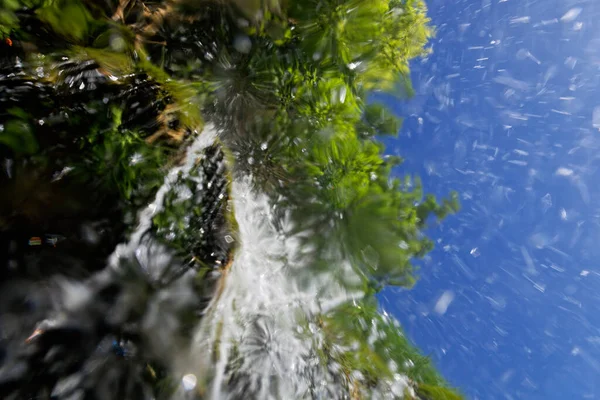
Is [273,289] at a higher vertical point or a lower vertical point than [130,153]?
lower

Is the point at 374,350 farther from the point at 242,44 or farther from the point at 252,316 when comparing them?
the point at 242,44

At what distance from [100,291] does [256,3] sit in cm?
209

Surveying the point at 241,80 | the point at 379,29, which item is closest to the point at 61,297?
the point at 241,80

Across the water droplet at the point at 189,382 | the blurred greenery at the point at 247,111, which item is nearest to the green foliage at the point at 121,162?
the blurred greenery at the point at 247,111

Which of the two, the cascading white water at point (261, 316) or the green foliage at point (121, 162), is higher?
the green foliage at point (121, 162)

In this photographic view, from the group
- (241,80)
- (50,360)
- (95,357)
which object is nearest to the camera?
(50,360)

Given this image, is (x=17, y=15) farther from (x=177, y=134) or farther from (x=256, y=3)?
(x=256, y=3)

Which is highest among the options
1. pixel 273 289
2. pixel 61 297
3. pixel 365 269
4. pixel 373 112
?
pixel 61 297

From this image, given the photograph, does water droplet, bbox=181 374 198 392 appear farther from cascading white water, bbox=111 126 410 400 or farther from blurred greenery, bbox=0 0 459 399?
blurred greenery, bbox=0 0 459 399

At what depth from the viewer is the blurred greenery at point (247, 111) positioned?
178cm

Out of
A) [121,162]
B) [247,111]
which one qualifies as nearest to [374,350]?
[247,111]

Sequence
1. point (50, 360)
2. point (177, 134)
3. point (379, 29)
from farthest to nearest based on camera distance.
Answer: point (379, 29) < point (177, 134) < point (50, 360)

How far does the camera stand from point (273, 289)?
2588 millimetres

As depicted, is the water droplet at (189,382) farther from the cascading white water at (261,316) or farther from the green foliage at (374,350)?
the green foliage at (374,350)
